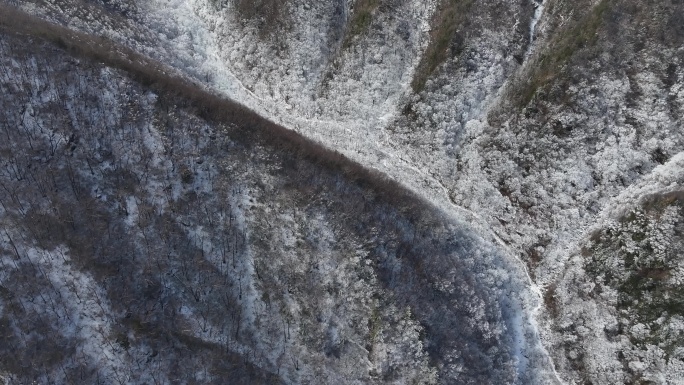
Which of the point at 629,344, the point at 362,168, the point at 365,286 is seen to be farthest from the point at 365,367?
the point at 629,344

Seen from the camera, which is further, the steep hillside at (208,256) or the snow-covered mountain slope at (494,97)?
the snow-covered mountain slope at (494,97)

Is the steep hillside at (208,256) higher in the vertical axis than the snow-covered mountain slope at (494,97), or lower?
lower

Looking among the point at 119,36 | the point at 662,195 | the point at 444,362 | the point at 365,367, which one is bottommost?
the point at 365,367

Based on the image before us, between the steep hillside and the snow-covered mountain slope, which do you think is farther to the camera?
the snow-covered mountain slope

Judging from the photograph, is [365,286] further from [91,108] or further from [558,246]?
[91,108]

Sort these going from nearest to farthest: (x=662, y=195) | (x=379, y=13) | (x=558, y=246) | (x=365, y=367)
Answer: (x=365, y=367)
(x=662, y=195)
(x=558, y=246)
(x=379, y=13)

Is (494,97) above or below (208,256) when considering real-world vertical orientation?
above

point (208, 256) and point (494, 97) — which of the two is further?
point (494, 97)

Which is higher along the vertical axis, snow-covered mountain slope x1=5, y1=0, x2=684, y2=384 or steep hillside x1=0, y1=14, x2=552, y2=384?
snow-covered mountain slope x1=5, y1=0, x2=684, y2=384
